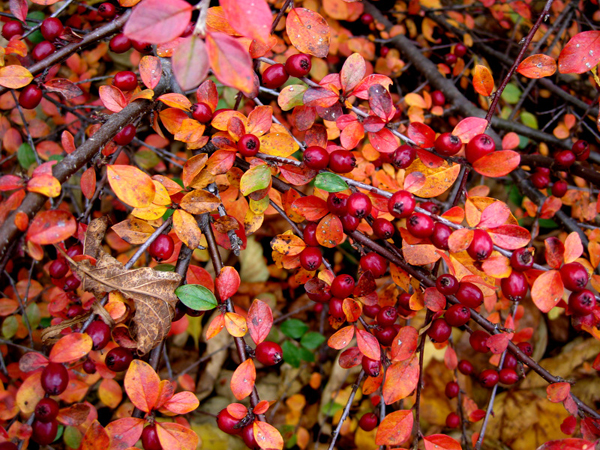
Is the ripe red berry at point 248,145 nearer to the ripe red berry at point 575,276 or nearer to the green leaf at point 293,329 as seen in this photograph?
the ripe red berry at point 575,276

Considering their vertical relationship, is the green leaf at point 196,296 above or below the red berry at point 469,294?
below

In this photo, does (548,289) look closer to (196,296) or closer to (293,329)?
(196,296)

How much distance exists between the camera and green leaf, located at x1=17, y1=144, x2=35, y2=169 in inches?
86.4

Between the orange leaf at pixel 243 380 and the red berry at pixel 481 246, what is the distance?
2.45ft

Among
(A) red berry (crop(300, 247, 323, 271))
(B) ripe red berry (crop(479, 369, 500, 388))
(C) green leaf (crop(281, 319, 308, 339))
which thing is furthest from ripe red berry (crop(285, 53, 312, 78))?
(C) green leaf (crop(281, 319, 308, 339))

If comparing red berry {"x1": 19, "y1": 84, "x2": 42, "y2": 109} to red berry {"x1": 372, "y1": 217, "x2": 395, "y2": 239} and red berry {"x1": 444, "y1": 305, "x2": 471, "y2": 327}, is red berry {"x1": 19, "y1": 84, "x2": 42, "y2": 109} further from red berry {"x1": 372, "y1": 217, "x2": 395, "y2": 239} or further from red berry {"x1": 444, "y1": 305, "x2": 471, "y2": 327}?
red berry {"x1": 444, "y1": 305, "x2": 471, "y2": 327}

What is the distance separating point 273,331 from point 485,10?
3.04m

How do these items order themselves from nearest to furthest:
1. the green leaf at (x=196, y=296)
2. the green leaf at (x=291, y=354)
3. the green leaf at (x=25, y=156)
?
1. the green leaf at (x=196, y=296)
2. the green leaf at (x=25, y=156)
3. the green leaf at (x=291, y=354)

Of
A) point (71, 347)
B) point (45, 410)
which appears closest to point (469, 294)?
point (71, 347)

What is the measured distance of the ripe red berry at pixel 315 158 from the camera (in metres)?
1.20

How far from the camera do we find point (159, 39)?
750 millimetres

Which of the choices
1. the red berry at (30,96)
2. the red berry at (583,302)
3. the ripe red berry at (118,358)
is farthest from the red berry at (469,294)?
the red berry at (30,96)

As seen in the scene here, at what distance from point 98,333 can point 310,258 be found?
680 mm

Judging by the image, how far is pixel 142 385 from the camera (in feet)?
3.52
